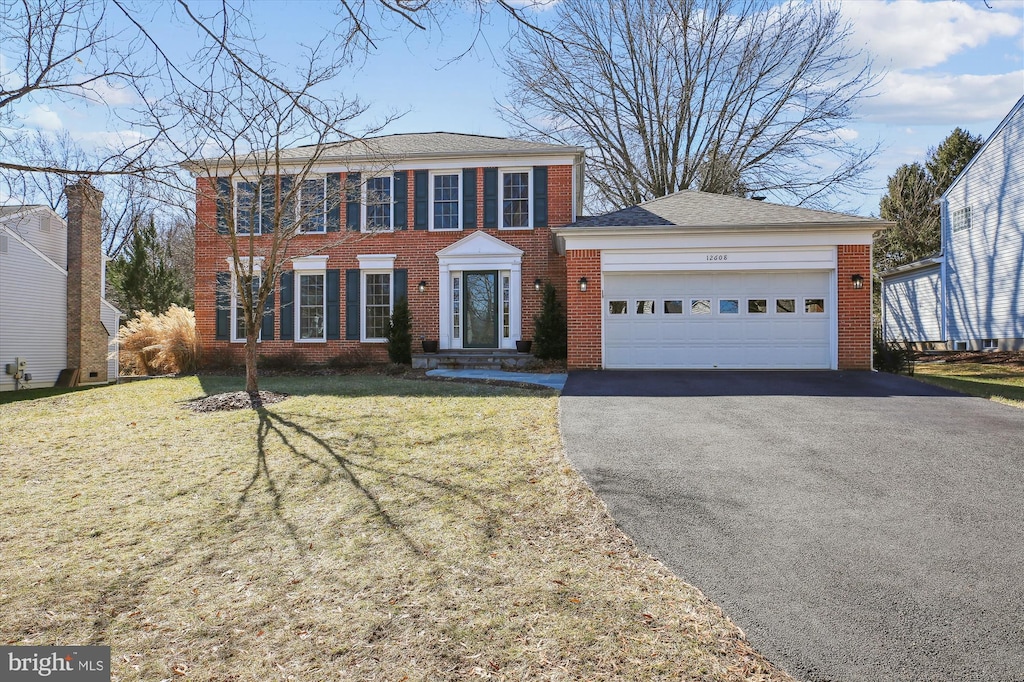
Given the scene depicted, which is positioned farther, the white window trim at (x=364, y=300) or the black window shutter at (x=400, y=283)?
the white window trim at (x=364, y=300)

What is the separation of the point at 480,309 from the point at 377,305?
295 centimetres

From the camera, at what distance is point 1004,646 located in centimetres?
313

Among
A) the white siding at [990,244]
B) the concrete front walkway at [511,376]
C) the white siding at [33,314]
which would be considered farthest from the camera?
the white siding at [990,244]

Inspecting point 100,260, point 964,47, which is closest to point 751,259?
point 964,47

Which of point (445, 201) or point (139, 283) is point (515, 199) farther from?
point (139, 283)

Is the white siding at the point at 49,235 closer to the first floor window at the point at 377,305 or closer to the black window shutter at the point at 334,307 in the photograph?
the black window shutter at the point at 334,307

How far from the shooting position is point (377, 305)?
17500 mm

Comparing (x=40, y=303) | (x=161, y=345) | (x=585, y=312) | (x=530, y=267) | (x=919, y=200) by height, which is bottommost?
(x=161, y=345)

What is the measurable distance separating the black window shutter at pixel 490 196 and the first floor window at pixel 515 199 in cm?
22

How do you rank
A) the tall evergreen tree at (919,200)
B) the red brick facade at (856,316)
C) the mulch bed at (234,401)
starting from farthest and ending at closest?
1. the tall evergreen tree at (919,200)
2. the red brick facade at (856,316)
3. the mulch bed at (234,401)

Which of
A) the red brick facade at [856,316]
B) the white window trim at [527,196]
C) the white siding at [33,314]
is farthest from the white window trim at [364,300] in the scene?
the red brick facade at [856,316]

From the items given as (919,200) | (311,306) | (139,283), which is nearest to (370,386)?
(311,306)

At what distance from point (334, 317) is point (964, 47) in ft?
48.5

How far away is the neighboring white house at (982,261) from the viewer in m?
18.5
